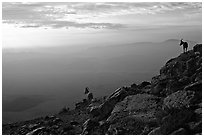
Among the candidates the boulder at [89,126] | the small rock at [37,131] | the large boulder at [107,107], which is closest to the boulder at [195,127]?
the boulder at [89,126]

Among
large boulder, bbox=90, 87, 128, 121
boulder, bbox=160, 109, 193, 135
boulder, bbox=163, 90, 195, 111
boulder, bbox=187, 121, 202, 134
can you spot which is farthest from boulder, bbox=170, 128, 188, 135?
large boulder, bbox=90, 87, 128, 121

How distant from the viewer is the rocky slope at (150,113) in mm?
21645

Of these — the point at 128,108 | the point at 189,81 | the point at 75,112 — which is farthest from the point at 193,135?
the point at 75,112

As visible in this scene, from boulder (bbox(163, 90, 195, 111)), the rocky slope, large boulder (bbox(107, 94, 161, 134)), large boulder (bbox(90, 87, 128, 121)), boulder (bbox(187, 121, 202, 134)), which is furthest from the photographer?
large boulder (bbox(90, 87, 128, 121))

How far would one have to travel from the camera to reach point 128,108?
91.1 feet

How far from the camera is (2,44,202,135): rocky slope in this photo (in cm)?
2165

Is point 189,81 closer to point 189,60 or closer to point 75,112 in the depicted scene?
point 189,60

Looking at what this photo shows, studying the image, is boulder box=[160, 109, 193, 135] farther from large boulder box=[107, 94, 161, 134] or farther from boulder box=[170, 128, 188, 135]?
large boulder box=[107, 94, 161, 134]

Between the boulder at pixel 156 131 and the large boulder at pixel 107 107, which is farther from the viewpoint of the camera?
the large boulder at pixel 107 107

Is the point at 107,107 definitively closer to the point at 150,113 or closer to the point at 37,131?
the point at 150,113

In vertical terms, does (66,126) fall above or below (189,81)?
below

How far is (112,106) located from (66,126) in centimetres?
516

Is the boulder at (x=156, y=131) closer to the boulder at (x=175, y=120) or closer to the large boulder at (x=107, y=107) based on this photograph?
the boulder at (x=175, y=120)

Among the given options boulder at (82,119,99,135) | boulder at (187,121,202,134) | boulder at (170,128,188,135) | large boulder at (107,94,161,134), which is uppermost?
boulder at (187,121,202,134)
